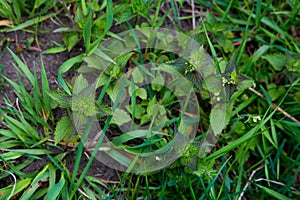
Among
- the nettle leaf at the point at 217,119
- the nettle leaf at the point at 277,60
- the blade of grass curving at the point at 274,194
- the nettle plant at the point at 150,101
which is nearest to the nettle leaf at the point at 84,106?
the nettle plant at the point at 150,101

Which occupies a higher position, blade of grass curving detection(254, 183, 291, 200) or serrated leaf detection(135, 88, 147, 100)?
serrated leaf detection(135, 88, 147, 100)

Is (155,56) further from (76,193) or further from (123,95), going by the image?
(76,193)

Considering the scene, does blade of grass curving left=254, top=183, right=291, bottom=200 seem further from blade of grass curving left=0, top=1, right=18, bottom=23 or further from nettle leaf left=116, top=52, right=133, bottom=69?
blade of grass curving left=0, top=1, right=18, bottom=23

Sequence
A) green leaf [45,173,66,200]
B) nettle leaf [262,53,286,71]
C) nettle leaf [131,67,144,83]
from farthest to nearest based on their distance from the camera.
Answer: nettle leaf [262,53,286,71] → nettle leaf [131,67,144,83] → green leaf [45,173,66,200]

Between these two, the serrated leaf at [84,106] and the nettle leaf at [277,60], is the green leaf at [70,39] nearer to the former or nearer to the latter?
the serrated leaf at [84,106]

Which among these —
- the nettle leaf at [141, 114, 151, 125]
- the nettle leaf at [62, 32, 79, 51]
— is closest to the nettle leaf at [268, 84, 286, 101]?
the nettle leaf at [141, 114, 151, 125]

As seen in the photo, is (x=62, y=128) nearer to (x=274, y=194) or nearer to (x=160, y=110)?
(x=160, y=110)

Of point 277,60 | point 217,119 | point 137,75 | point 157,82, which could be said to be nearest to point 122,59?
point 137,75

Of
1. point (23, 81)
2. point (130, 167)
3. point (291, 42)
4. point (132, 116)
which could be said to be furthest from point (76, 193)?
point (291, 42)
